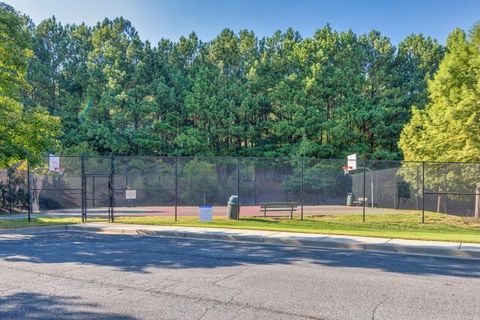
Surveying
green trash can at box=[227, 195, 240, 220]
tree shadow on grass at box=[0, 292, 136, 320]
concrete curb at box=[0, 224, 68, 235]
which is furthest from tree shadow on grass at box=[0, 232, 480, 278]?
green trash can at box=[227, 195, 240, 220]

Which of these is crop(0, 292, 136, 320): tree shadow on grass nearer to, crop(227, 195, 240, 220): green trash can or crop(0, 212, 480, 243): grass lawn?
crop(0, 212, 480, 243): grass lawn

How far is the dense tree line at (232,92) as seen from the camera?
4450 centimetres

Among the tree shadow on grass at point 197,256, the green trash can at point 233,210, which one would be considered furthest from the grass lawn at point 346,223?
the tree shadow on grass at point 197,256

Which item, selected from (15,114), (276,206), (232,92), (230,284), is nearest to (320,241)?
(230,284)

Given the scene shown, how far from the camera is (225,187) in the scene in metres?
30.5

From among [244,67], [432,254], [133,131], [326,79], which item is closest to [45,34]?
[133,131]

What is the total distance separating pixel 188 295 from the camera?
6.55 meters

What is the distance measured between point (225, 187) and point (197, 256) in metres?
20.3

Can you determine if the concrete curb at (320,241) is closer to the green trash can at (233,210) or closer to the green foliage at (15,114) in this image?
the green foliage at (15,114)

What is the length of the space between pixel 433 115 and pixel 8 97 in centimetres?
2398

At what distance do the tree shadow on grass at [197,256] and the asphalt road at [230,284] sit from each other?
24mm

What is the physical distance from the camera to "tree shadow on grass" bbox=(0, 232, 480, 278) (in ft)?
29.6

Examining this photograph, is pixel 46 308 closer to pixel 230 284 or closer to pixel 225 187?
pixel 230 284

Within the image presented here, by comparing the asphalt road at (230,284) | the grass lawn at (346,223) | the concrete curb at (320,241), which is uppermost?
the asphalt road at (230,284)
